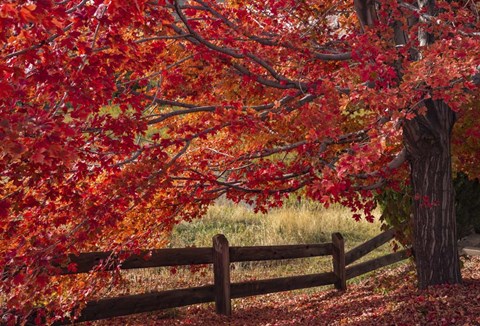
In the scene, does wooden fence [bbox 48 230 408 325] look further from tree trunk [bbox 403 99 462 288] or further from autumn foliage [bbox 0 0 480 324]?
tree trunk [bbox 403 99 462 288]

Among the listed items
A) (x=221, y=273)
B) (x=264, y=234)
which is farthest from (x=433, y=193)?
(x=264, y=234)

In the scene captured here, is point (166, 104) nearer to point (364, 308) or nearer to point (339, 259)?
point (364, 308)

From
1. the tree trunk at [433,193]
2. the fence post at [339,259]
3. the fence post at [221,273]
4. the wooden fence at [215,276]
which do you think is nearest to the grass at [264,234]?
the fence post at [339,259]

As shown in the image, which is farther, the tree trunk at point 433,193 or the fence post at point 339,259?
the fence post at point 339,259

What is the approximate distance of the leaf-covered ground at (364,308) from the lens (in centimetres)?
843

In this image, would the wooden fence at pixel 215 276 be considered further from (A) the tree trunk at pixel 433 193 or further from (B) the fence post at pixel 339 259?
(A) the tree trunk at pixel 433 193

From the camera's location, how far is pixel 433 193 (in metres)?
9.34

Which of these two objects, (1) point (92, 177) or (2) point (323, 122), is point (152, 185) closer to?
(1) point (92, 177)

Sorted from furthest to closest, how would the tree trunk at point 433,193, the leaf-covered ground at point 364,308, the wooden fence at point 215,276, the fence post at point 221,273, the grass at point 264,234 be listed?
the grass at point 264,234 < the fence post at point 221,273 < the wooden fence at point 215,276 < the tree trunk at point 433,193 < the leaf-covered ground at point 364,308

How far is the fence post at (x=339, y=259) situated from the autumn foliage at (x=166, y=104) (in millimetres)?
2901

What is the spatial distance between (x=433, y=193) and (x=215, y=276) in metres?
3.87

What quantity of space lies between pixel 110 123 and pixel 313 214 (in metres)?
15.6

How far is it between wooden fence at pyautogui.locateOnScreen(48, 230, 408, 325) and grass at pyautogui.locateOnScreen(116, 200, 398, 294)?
12.3 ft

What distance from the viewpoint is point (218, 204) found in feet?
81.8
